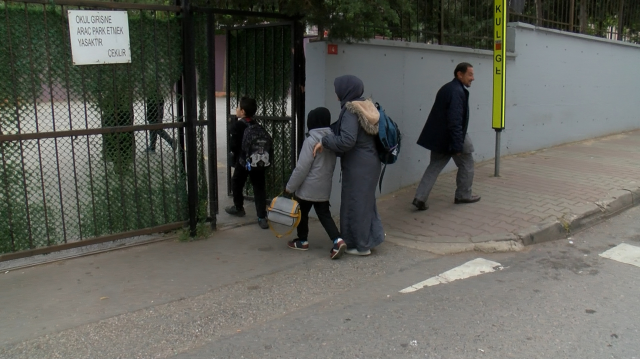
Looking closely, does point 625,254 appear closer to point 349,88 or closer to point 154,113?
point 349,88

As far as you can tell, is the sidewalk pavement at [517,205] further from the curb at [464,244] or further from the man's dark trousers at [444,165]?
the man's dark trousers at [444,165]

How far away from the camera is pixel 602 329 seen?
12.7 ft

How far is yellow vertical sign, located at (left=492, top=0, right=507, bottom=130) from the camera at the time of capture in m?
7.60

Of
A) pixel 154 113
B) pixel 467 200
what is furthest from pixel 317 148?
pixel 467 200

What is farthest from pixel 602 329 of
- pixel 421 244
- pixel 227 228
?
pixel 227 228

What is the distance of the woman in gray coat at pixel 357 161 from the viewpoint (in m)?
5.03

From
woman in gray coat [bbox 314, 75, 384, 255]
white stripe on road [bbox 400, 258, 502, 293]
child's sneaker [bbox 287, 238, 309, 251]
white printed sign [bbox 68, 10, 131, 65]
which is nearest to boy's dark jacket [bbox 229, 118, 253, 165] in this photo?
child's sneaker [bbox 287, 238, 309, 251]

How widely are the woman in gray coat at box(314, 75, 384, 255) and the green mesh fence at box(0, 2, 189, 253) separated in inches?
62.4

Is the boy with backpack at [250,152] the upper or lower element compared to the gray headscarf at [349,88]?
lower

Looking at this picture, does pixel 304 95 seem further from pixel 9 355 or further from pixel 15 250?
pixel 9 355

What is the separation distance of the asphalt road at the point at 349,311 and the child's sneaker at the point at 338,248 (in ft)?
0.25

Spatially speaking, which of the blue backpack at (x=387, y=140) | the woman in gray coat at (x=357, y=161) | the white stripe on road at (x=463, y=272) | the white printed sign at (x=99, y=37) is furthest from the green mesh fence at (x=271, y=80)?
the white stripe on road at (x=463, y=272)

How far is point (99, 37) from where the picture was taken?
16.0 feet

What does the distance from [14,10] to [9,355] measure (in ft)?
8.49
